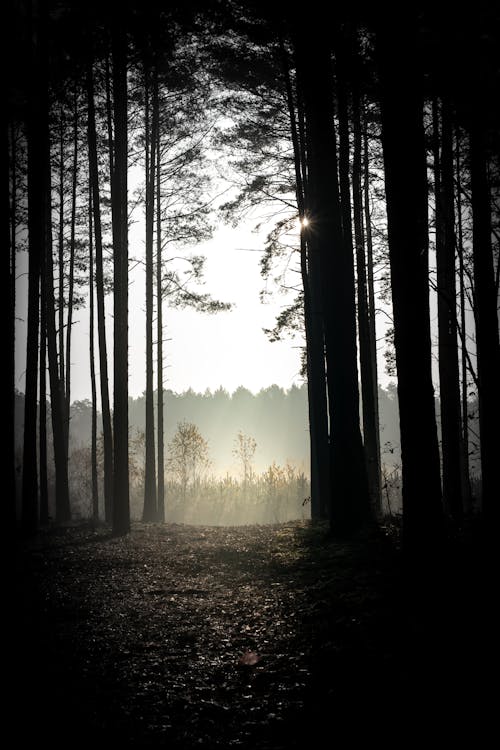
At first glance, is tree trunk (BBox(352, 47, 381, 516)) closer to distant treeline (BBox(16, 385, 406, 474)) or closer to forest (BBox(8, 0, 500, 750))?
forest (BBox(8, 0, 500, 750))

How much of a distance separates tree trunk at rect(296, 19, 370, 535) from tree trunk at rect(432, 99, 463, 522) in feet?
5.99

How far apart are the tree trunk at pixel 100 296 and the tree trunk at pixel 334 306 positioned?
5055mm

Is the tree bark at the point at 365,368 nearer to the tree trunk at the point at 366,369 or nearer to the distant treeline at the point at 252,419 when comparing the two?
the tree trunk at the point at 366,369

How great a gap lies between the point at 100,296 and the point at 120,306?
1755mm

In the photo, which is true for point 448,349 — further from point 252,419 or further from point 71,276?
point 252,419

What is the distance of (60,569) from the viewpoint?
6285 millimetres

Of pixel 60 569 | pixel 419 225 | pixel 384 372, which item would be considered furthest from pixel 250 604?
pixel 384 372

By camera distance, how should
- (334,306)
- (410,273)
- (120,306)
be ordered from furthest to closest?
1. (120,306)
2. (334,306)
3. (410,273)

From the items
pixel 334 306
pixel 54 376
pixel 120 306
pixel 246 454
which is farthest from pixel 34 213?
pixel 246 454

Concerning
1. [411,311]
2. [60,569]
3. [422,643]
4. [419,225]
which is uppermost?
[419,225]

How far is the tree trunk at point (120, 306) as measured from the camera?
1005 cm

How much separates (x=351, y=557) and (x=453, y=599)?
209cm

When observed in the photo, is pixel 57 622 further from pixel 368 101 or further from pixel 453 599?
pixel 368 101

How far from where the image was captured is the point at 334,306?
739 cm
